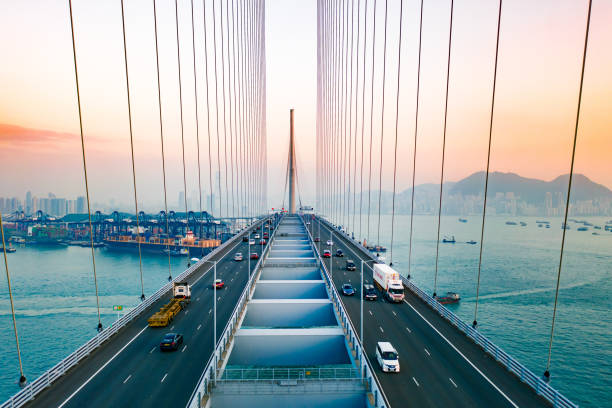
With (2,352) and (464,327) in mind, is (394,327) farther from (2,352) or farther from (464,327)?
(2,352)

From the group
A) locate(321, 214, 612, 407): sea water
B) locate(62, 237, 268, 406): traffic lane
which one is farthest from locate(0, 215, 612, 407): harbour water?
locate(62, 237, 268, 406): traffic lane

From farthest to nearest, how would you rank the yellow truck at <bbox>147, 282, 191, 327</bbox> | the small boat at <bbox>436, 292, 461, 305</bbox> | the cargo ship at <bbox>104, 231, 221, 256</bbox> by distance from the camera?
the cargo ship at <bbox>104, 231, 221, 256</bbox> < the small boat at <bbox>436, 292, 461, 305</bbox> < the yellow truck at <bbox>147, 282, 191, 327</bbox>

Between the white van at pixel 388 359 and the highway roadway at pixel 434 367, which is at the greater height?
the white van at pixel 388 359

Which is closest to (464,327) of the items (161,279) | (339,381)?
(339,381)

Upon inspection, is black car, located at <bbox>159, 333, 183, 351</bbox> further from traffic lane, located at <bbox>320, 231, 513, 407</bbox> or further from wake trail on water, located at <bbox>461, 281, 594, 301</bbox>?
wake trail on water, located at <bbox>461, 281, 594, 301</bbox>

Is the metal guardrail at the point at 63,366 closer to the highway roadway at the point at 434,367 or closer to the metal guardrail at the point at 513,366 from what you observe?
the highway roadway at the point at 434,367

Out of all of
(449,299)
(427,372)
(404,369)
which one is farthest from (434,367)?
(449,299)

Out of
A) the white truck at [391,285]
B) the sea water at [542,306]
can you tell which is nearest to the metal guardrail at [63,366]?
the white truck at [391,285]
